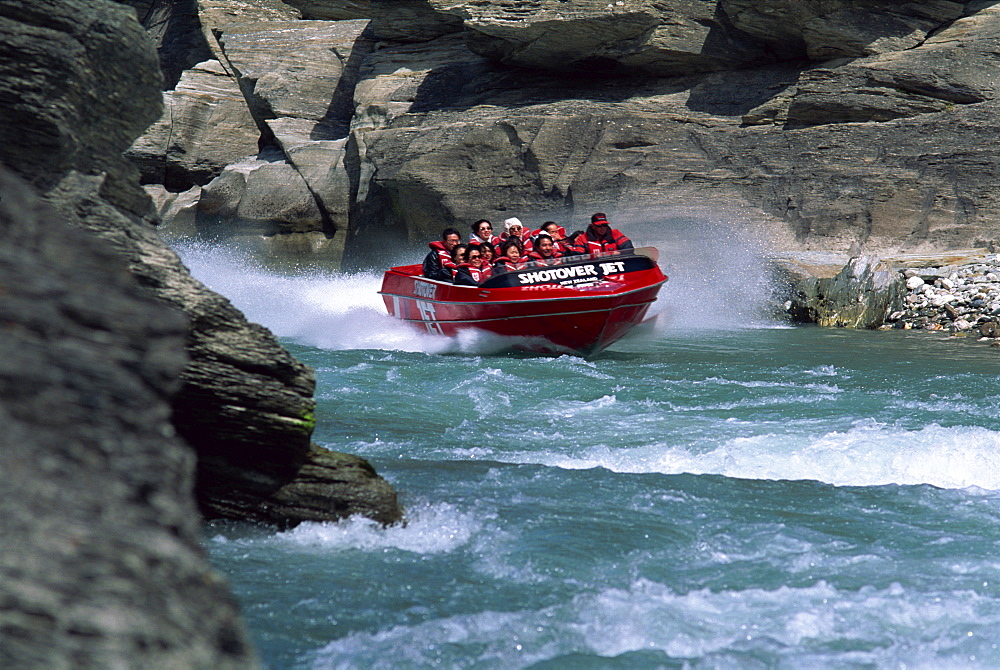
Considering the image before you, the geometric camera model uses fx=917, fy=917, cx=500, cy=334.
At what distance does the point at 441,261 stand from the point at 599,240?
1924 mm

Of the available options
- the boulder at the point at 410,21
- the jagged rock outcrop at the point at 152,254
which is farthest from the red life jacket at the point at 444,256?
the boulder at the point at 410,21

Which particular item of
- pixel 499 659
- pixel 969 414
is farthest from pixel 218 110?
pixel 499 659

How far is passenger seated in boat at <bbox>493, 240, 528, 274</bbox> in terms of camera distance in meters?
9.70

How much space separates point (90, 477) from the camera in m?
1.37

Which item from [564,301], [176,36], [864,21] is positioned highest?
[864,21]

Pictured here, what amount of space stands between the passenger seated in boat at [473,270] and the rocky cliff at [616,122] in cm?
709

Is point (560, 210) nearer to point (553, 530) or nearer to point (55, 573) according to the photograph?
point (553, 530)

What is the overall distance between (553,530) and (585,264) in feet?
19.3

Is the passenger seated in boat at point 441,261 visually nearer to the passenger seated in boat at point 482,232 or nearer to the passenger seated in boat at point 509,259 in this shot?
the passenger seated in boat at point 482,232

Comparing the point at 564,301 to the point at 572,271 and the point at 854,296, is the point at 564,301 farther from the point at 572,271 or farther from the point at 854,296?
the point at 854,296

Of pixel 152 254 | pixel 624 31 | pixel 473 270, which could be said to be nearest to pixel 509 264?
pixel 473 270

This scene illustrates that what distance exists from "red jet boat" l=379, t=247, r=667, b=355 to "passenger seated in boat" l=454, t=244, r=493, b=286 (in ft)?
0.51

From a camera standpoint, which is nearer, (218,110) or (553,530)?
(553,530)

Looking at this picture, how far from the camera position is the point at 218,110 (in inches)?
885
